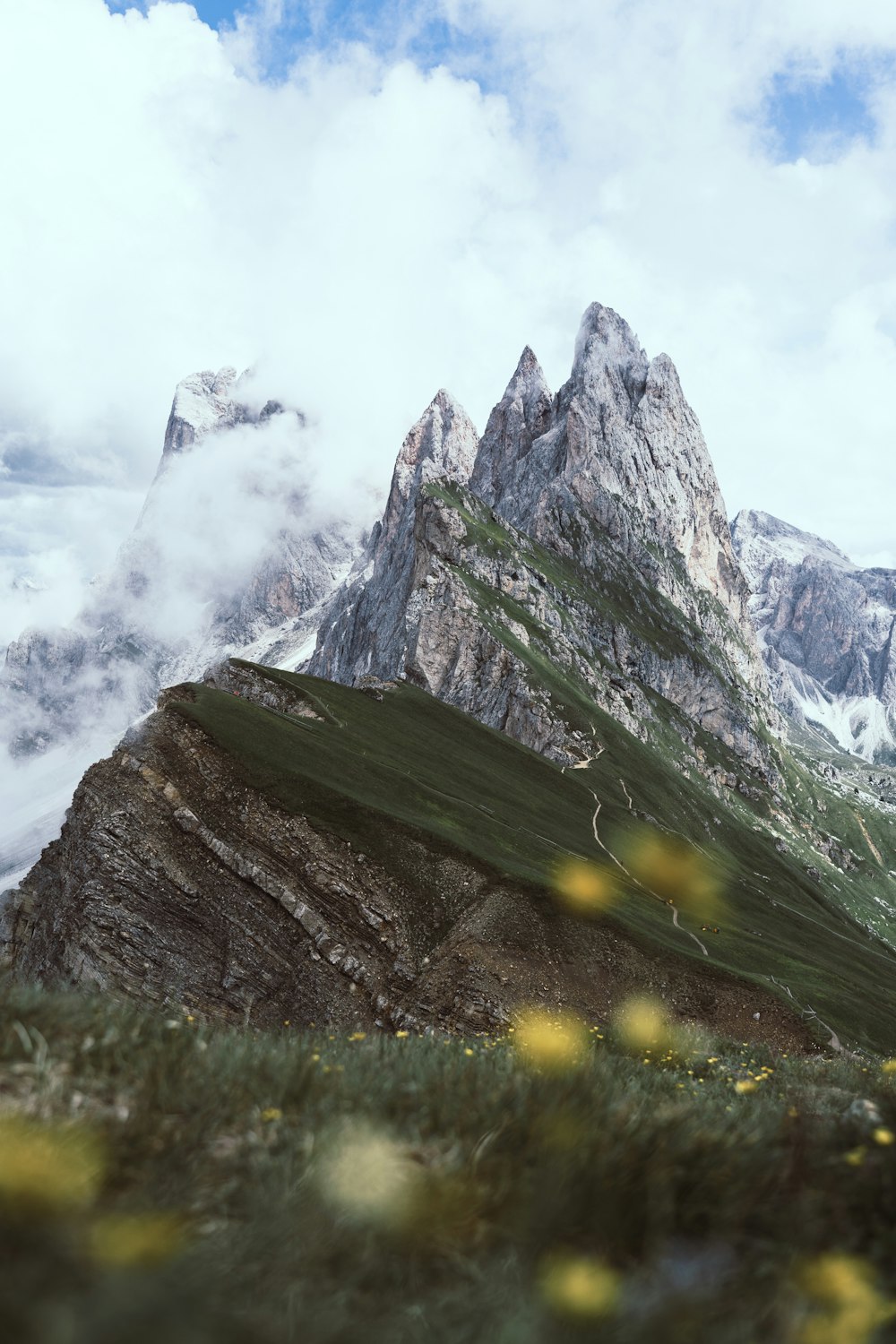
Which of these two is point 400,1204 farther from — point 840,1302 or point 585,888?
point 585,888

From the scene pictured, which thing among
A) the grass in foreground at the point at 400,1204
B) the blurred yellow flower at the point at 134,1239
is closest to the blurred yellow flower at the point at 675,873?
the grass in foreground at the point at 400,1204

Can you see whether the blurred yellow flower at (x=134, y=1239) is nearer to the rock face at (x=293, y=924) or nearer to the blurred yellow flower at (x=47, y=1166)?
the blurred yellow flower at (x=47, y=1166)

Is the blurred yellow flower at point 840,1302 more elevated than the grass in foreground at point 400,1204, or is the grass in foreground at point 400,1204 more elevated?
the blurred yellow flower at point 840,1302

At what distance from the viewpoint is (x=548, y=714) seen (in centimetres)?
13388

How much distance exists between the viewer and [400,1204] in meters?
4.80

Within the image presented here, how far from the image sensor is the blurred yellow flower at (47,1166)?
404 centimetres

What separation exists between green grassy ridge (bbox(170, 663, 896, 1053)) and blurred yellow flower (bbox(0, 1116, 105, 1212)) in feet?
137

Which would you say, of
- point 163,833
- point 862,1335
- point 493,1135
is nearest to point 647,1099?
point 493,1135

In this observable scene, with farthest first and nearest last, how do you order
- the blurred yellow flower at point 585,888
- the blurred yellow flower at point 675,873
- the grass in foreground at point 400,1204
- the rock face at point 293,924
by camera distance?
the blurred yellow flower at point 675,873 → the blurred yellow flower at point 585,888 → the rock face at point 293,924 → the grass in foreground at point 400,1204

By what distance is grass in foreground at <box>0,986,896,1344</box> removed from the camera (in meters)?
3.69

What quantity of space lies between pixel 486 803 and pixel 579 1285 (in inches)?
2684

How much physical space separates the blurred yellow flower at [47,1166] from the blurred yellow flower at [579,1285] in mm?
2677

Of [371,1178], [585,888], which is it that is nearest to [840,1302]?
[371,1178]

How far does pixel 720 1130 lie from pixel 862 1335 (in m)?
2.21
